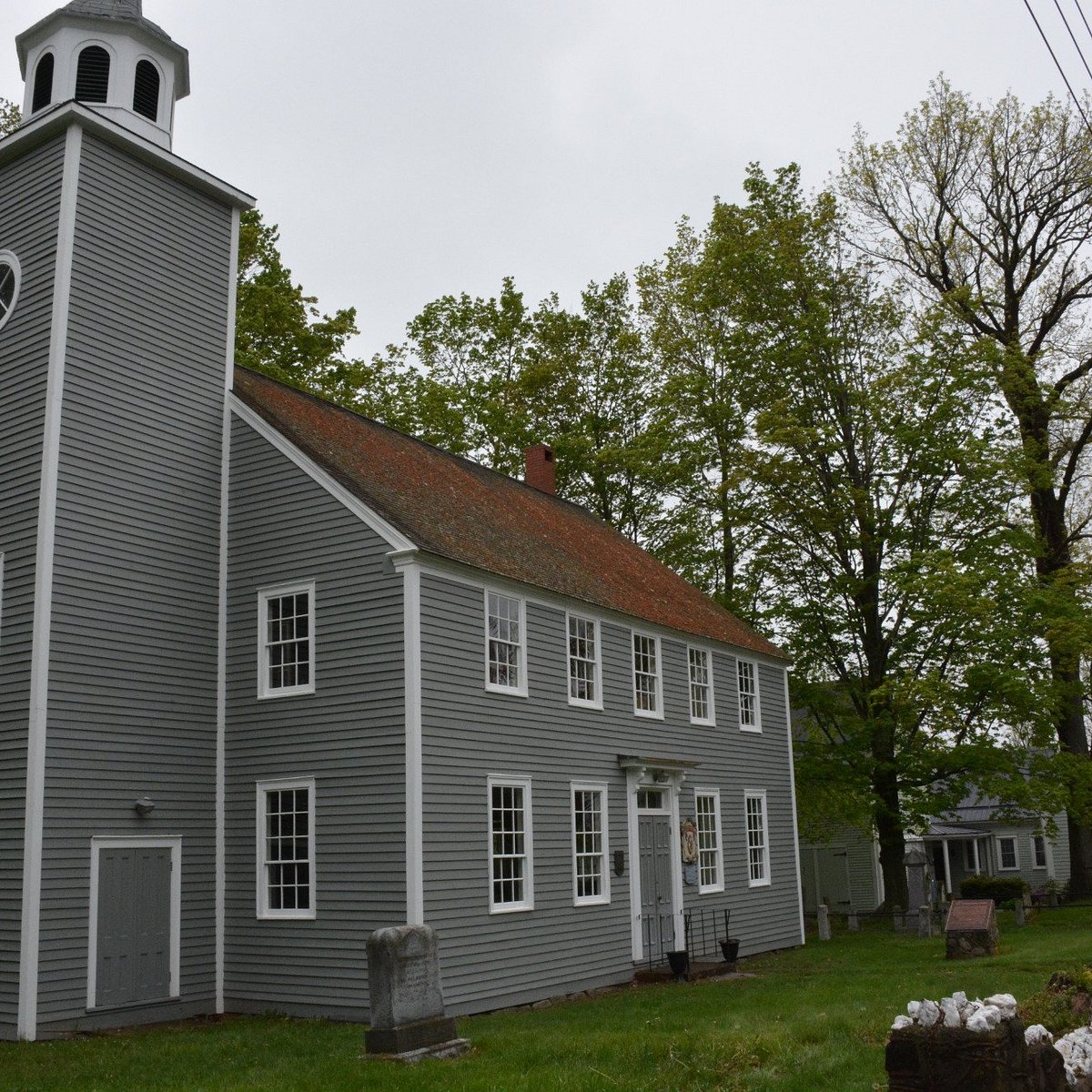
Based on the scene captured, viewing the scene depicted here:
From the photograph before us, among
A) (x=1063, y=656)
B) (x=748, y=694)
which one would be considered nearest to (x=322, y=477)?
(x=748, y=694)

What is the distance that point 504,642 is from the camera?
58.6 feet

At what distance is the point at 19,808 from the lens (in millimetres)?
15094

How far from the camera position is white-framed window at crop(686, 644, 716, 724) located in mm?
23203

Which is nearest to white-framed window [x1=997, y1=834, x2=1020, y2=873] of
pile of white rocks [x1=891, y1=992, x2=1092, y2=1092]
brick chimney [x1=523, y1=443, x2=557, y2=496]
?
brick chimney [x1=523, y1=443, x2=557, y2=496]

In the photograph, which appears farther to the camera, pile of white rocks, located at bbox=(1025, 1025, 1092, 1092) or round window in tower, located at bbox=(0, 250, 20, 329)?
round window in tower, located at bbox=(0, 250, 20, 329)

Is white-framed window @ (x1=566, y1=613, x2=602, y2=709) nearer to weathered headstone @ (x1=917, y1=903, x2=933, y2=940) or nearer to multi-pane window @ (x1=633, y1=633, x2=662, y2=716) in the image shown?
multi-pane window @ (x1=633, y1=633, x2=662, y2=716)

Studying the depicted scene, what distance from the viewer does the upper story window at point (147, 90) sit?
60.8ft

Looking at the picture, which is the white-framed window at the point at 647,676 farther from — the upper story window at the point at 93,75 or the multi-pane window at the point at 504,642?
the upper story window at the point at 93,75

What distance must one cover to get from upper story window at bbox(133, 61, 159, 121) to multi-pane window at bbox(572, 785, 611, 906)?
476 inches

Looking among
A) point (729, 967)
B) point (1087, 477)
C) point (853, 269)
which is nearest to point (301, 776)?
point (729, 967)

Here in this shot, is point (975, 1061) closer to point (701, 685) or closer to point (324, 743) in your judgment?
point (324, 743)

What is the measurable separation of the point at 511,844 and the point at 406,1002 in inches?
216

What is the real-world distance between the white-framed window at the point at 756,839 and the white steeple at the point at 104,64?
1597 cm

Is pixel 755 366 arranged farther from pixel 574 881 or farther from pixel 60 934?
pixel 60 934
